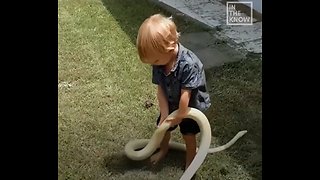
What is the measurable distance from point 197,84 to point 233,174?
232 mm

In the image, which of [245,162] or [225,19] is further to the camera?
[225,19]

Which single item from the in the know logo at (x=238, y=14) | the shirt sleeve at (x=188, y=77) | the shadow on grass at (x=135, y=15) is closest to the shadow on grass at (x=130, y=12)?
the shadow on grass at (x=135, y=15)

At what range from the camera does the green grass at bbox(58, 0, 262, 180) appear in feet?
3.79

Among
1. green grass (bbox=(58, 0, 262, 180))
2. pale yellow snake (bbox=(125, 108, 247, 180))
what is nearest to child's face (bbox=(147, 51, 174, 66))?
pale yellow snake (bbox=(125, 108, 247, 180))

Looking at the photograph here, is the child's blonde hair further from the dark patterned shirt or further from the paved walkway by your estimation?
the paved walkway

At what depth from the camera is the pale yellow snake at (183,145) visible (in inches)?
41.9

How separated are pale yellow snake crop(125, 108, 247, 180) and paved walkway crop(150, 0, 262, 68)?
26 cm

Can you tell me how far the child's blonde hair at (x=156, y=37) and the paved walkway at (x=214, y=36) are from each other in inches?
10.0

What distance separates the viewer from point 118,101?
129cm

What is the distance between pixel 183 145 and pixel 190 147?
39 millimetres

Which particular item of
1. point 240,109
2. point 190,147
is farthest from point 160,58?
point 240,109
